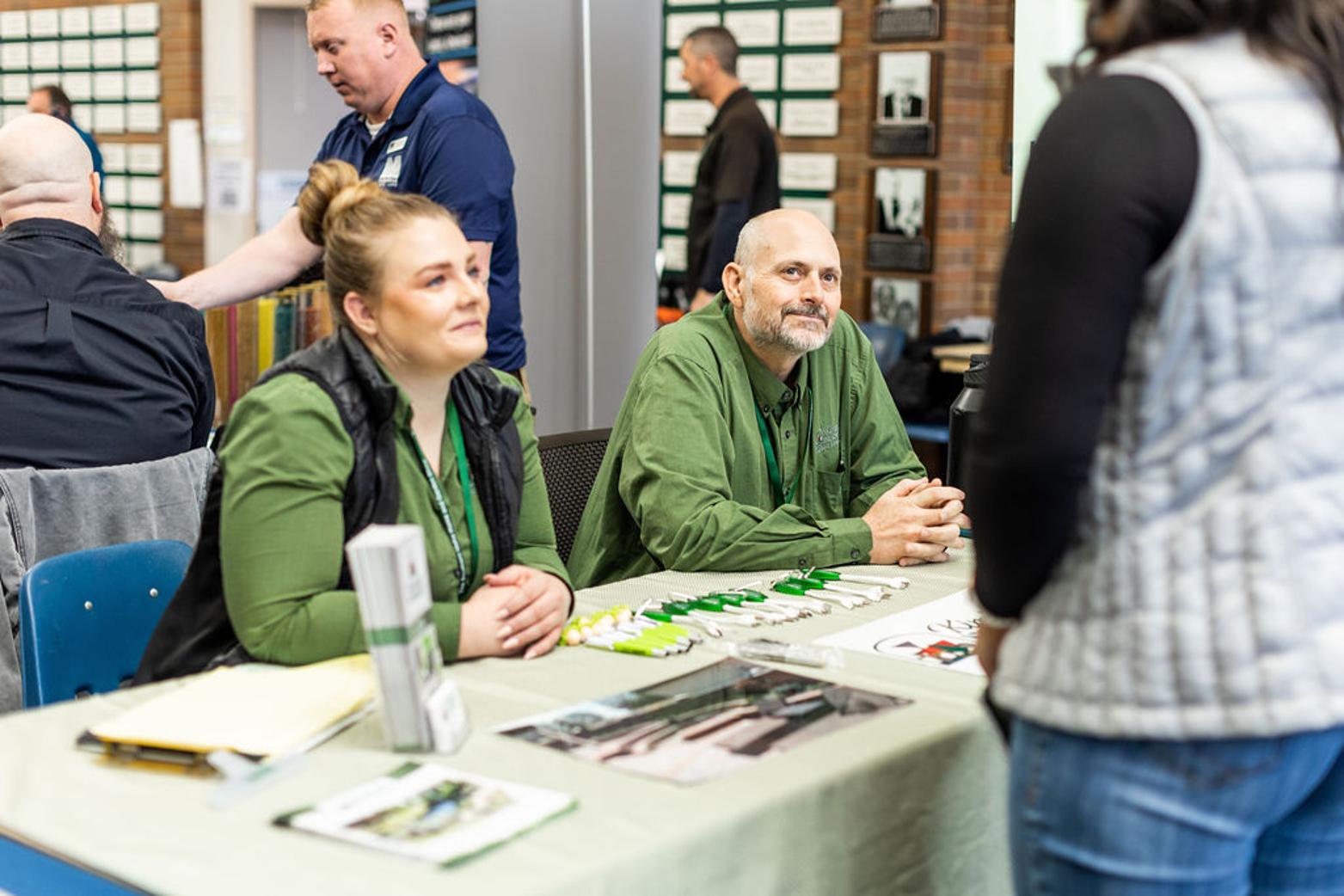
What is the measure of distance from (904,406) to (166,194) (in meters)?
4.29

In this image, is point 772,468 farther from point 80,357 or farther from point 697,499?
point 80,357

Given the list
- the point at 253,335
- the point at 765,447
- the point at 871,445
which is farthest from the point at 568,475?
the point at 253,335

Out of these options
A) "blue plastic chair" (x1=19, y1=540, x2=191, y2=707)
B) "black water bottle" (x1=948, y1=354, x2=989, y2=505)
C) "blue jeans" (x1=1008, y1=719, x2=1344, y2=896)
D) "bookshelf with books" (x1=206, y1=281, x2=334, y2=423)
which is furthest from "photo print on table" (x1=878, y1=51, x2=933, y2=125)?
"blue jeans" (x1=1008, y1=719, x2=1344, y2=896)

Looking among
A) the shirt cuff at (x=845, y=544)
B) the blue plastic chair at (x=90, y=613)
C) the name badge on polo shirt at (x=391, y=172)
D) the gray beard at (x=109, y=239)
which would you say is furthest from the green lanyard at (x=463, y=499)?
the name badge on polo shirt at (x=391, y=172)

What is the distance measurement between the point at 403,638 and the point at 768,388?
1451 millimetres

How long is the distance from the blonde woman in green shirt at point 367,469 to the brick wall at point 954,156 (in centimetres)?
493

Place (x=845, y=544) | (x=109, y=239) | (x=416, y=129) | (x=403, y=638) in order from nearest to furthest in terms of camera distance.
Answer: (x=403, y=638) → (x=845, y=544) → (x=109, y=239) → (x=416, y=129)

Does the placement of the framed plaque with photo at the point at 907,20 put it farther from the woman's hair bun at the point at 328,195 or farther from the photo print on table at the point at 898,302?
the woman's hair bun at the point at 328,195

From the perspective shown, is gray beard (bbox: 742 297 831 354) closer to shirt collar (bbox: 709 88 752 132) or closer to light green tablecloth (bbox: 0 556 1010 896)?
light green tablecloth (bbox: 0 556 1010 896)

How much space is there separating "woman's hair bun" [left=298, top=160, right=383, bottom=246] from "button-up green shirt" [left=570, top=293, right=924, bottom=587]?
75cm

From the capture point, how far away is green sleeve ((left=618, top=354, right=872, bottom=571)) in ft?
8.25

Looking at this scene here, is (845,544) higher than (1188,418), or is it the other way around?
(1188,418)

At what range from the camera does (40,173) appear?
2.93 metres

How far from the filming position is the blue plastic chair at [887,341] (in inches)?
263
